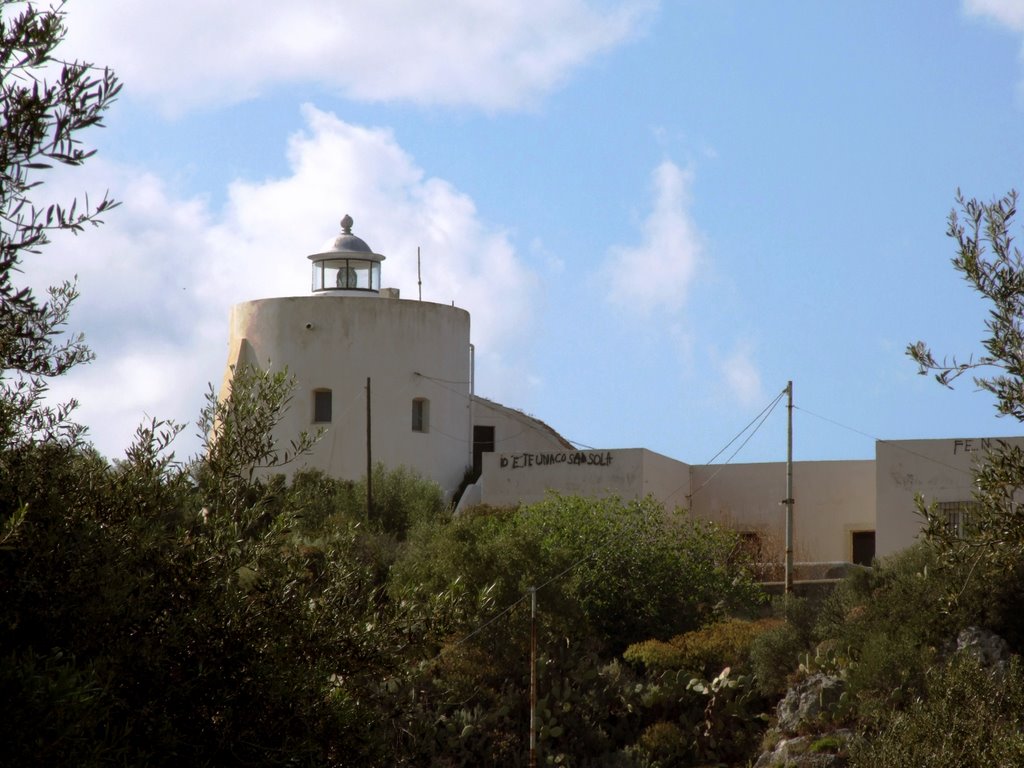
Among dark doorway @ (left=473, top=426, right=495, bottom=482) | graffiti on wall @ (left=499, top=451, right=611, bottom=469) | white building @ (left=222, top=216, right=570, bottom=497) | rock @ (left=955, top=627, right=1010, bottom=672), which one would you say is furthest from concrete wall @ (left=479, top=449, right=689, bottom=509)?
rock @ (left=955, top=627, right=1010, bottom=672)

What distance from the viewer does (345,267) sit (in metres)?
39.8

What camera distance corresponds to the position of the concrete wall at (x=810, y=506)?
33.9 metres

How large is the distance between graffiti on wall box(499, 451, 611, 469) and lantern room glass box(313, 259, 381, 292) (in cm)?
729

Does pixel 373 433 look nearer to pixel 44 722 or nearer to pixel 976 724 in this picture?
pixel 976 724

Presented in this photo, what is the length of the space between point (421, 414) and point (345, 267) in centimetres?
461

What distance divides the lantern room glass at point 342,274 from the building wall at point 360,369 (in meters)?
1.63

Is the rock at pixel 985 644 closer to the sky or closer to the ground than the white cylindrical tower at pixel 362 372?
closer to the ground

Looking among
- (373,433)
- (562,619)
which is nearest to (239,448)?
(562,619)

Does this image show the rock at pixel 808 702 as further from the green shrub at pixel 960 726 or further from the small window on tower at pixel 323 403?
the small window on tower at pixel 323 403

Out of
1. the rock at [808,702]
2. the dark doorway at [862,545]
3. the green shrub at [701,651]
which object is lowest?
the rock at [808,702]

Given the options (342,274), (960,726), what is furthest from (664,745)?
(342,274)

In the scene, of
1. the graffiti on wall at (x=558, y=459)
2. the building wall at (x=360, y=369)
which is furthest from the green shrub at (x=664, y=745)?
the building wall at (x=360, y=369)

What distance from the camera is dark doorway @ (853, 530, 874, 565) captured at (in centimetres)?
3394

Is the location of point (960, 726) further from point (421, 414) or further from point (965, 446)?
point (421, 414)
